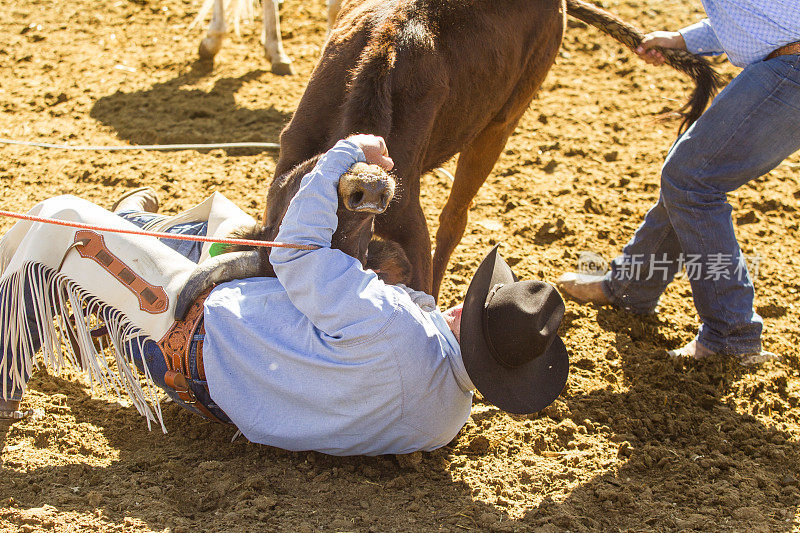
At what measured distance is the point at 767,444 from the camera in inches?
123

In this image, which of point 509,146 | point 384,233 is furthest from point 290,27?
point 384,233

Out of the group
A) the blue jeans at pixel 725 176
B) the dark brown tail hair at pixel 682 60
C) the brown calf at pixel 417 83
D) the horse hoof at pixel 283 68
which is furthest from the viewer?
the horse hoof at pixel 283 68

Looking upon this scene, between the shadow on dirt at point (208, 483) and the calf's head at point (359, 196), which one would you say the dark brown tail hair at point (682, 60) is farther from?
the shadow on dirt at point (208, 483)

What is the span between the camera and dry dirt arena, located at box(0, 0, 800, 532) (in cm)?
252

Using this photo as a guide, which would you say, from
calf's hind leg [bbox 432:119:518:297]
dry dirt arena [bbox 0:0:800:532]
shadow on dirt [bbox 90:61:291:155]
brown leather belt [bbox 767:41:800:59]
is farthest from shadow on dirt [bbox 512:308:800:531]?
shadow on dirt [bbox 90:61:291:155]

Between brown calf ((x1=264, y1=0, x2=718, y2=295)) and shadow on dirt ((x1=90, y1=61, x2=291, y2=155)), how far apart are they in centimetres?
205

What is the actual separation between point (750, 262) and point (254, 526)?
10.8 ft

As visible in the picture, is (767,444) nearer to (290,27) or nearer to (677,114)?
(677,114)

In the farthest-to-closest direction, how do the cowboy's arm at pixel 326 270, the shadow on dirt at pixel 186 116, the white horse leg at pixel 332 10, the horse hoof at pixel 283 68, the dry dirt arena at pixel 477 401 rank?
the horse hoof at pixel 283 68 → the white horse leg at pixel 332 10 → the shadow on dirt at pixel 186 116 → the dry dirt arena at pixel 477 401 → the cowboy's arm at pixel 326 270

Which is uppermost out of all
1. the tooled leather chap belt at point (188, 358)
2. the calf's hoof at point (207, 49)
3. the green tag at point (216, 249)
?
the green tag at point (216, 249)

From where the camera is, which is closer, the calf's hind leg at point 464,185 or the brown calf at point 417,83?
the brown calf at point 417,83

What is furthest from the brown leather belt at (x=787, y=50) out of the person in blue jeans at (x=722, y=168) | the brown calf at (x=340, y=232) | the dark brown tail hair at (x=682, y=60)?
the brown calf at (x=340, y=232)

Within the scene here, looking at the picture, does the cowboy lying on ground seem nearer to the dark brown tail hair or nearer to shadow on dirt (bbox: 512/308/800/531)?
shadow on dirt (bbox: 512/308/800/531)

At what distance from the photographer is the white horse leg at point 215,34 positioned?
619 centimetres
